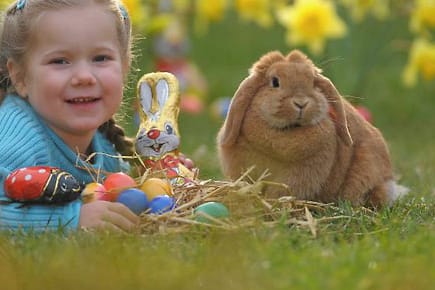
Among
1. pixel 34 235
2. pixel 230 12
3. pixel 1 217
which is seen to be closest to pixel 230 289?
pixel 34 235

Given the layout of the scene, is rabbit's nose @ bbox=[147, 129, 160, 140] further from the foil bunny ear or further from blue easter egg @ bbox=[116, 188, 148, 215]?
blue easter egg @ bbox=[116, 188, 148, 215]

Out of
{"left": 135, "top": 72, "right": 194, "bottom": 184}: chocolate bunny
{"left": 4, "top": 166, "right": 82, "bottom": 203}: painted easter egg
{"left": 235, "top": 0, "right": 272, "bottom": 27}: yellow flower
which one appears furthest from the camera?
{"left": 235, "top": 0, "right": 272, "bottom": 27}: yellow flower

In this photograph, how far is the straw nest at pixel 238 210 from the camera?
8.60ft

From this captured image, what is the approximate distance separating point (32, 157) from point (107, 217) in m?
0.45

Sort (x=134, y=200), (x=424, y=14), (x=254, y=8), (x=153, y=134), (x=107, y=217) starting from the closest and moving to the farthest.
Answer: (x=107, y=217) < (x=134, y=200) < (x=153, y=134) < (x=424, y=14) < (x=254, y=8)

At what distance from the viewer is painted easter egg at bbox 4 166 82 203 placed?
2.76 m

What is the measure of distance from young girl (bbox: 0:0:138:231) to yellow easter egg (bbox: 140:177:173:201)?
0.97ft

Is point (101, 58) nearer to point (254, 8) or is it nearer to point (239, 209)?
point (239, 209)

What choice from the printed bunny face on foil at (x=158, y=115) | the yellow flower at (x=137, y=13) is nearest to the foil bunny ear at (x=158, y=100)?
the printed bunny face on foil at (x=158, y=115)

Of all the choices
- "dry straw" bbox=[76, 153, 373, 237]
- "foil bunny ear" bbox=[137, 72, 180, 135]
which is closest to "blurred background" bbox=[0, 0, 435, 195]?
"foil bunny ear" bbox=[137, 72, 180, 135]

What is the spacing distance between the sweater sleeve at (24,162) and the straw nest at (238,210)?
0.81ft

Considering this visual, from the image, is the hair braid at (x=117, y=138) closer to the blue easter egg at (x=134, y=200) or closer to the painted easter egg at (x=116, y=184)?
the painted easter egg at (x=116, y=184)

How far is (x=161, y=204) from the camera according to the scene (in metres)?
2.82

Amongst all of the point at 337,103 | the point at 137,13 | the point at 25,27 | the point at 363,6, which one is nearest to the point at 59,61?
the point at 25,27
